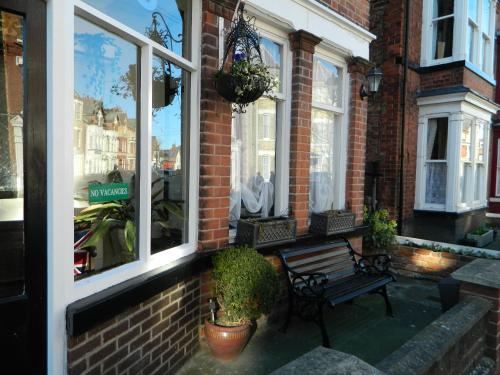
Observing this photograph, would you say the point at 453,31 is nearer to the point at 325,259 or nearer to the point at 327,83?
the point at 327,83

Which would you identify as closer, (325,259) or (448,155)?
(325,259)

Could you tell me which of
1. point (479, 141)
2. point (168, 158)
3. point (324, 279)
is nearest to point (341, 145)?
point (324, 279)

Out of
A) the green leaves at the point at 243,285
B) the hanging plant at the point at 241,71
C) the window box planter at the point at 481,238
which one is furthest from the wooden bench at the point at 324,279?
the window box planter at the point at 481,238

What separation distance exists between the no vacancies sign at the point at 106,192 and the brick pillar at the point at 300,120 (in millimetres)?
2199

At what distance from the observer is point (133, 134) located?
279 cm

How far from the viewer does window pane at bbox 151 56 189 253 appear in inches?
119

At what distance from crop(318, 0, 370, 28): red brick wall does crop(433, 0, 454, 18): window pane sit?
3359mm

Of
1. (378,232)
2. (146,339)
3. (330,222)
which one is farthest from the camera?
(378,232)

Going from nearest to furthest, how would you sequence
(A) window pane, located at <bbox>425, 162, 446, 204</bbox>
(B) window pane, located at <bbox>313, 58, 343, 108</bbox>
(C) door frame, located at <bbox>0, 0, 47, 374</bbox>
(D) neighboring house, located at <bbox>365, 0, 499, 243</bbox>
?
(C) door frame, located at <bbox>0, 0, 47, 374</bbox> < (B) window pane, located at <bbox>313, 58, 343, 108</bbox> < (D) neighboring house, located at <bbox>365, 0, 499, 243</bbox> < (A) window pane, located at <bbox>425, 162, 446, 204</bbox>

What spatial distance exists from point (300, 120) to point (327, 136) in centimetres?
92

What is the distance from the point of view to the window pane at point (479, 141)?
8.27 metres

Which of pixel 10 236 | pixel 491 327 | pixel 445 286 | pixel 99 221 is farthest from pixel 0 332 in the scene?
pixel 445 286

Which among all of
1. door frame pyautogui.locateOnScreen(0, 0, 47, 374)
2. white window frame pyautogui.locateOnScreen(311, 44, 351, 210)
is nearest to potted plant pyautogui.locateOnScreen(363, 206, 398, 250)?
white window frame pyautogui.locateOnScreen(311, 44, 351, 210)

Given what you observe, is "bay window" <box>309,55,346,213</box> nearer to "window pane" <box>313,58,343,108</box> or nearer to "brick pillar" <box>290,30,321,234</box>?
"window pane" <box>313,58,343,108</box>
